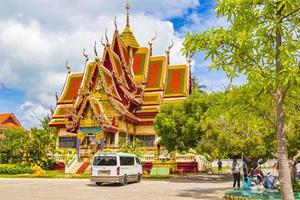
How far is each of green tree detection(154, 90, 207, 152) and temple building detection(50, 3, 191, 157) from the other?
972 centimetres

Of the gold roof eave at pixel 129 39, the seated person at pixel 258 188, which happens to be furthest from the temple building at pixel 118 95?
the seated person at pixel 258 188

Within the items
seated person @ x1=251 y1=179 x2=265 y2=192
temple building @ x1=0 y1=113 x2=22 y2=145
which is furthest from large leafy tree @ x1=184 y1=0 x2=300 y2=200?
temple building @ x1=0 y1=113 x2=22 y2=145

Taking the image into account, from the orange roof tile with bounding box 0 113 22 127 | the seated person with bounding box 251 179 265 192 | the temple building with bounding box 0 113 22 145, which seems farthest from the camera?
the orange roof tile with bounding box 0 113 22 127

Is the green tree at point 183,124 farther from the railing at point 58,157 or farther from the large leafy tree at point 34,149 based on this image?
the railing at point 58,157

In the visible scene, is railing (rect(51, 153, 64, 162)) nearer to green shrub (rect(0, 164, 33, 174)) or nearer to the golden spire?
green shrub (rect(0, 164, 33, 174))

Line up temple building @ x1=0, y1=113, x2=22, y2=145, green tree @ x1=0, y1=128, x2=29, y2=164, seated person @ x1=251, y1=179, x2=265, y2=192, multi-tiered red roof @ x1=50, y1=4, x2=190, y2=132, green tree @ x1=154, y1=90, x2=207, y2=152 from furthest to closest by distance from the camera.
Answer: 1. temple building @ x1=0, y1=113, x2=22, y2=145
2. multi-tiered red roof @ x1=50, y1=4, x2=190, y2=132
3. green tree @ x1=0, y1=128, x2=29, y2=164
4. green tree @ x1=154, y1=90, x2=207, y2=152
5. seated person @ x1=251, y1=179, x2=265, y2=192

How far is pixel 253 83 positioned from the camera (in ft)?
32.1

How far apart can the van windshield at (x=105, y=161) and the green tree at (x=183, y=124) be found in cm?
709

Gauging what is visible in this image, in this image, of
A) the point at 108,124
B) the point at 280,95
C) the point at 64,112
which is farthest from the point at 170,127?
the point at 64,112

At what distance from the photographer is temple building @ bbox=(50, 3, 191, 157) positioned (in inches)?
1521

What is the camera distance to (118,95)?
41.3m

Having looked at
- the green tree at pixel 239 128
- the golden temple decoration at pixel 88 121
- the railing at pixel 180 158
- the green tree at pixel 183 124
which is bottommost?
the railing at pixel 180 158

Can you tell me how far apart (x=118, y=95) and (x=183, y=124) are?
1476cm

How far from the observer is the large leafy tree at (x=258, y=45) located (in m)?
9.74
